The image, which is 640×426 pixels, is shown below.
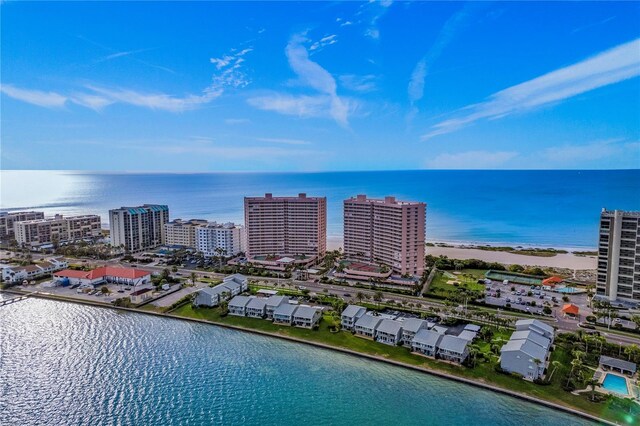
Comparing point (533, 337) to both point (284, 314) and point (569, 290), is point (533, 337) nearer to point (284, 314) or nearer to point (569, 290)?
point (569, 290)

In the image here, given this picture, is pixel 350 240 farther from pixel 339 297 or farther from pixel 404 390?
pixel 404 390

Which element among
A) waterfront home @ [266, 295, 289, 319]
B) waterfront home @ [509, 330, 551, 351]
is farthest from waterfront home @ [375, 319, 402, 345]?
waterfront home @ [266, 295, 289, 319]

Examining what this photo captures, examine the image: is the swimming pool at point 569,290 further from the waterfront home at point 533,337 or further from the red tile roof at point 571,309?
the waterfront home at point 533,337

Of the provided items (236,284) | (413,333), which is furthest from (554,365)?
(236,284)

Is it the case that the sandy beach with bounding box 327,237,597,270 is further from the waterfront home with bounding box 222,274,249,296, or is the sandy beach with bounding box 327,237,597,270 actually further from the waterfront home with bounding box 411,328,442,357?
the waterfront home with bounding box 411,328,442,357

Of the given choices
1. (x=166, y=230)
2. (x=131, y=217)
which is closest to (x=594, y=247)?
(x=166, y=230)

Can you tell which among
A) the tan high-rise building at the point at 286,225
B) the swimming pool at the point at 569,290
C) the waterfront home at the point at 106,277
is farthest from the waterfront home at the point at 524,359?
the waterfront home at the point at 106,277
